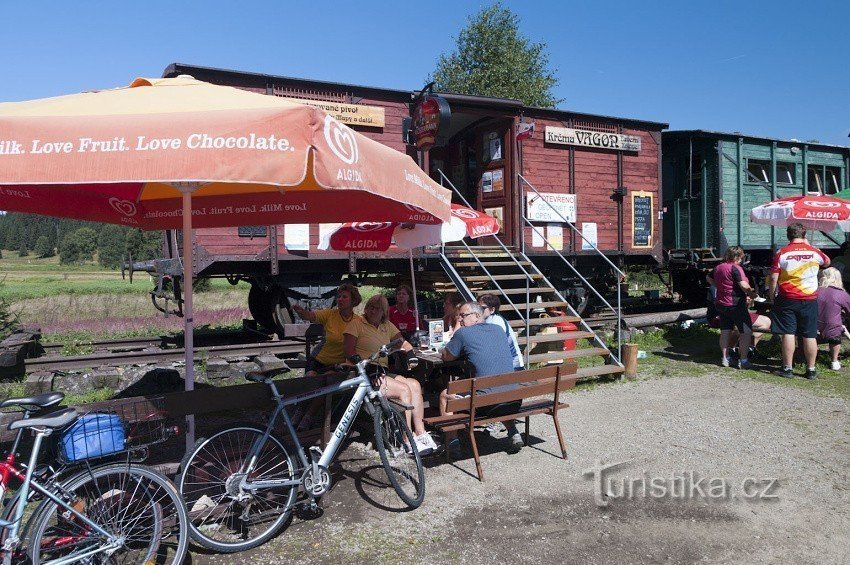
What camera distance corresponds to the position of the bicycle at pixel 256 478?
3.54 m

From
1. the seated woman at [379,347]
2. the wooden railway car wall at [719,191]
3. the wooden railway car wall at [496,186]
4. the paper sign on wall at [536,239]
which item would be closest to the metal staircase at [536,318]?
the wooden railway car wall at [496,186]

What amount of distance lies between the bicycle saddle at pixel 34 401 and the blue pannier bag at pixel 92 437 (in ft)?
Result: 0.56

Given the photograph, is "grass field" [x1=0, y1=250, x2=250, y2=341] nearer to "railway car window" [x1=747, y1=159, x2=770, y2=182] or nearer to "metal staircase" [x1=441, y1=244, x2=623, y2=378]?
"metal staircase" [x1=441, y1=244, x2=623, y2=378]

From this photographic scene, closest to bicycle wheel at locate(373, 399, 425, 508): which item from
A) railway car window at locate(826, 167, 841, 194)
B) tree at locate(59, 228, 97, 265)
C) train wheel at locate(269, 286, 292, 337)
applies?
train wheel at locate(269, 286, 292, 337)

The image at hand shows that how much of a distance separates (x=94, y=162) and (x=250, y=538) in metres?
2.20

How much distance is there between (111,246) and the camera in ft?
190

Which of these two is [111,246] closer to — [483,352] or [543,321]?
[543,321]

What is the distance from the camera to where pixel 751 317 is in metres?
8.71

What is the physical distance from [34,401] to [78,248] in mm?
65803

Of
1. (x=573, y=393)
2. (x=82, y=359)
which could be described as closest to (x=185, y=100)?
(x=573, y=393)

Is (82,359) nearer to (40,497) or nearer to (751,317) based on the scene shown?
(40,497)

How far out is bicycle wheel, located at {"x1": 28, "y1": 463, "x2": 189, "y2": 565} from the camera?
9.50ft

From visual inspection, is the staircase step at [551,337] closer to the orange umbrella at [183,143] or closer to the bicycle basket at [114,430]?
Answer: the orange umbrella at [183,143]

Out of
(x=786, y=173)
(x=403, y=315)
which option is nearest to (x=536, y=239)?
(x=403, y=315)
